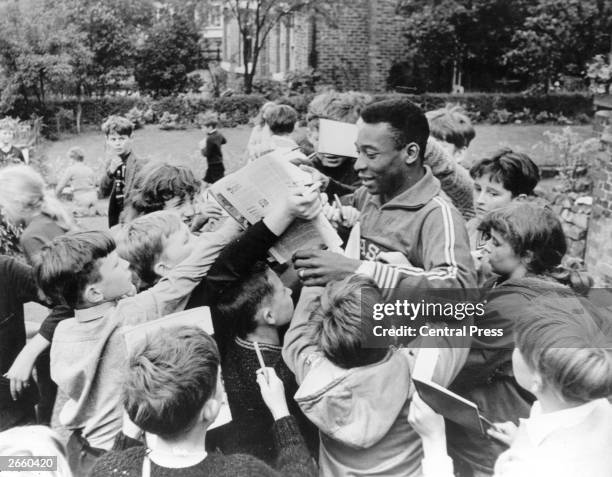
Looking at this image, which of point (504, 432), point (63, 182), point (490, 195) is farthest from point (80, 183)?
point (504, 432)

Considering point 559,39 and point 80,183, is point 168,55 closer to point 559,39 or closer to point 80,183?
point 80,183

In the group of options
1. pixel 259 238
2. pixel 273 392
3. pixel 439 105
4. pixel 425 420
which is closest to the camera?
pixel 425 420

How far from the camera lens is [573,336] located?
4.06 ft

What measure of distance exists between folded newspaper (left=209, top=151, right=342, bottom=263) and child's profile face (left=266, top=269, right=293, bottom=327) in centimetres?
9

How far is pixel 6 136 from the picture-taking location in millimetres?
2906

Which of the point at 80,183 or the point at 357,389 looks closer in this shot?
the point at 357,389

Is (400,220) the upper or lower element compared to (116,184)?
upper

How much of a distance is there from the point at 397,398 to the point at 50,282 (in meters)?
0.94

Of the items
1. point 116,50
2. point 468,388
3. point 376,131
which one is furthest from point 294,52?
point 468,388

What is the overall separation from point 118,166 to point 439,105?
1701 mm

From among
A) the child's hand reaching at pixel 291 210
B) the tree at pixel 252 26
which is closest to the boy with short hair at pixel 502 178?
the child's hand reaching at pixel 291 210

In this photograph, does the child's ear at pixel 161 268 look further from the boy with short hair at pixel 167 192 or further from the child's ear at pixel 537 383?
the child's ear at pixel 537 383

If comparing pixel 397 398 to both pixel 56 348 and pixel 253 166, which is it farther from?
pixel 56 348

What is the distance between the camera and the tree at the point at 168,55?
325 cm
